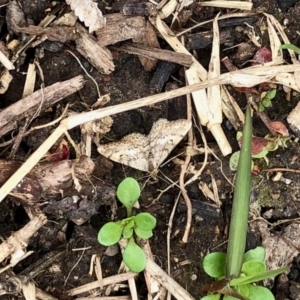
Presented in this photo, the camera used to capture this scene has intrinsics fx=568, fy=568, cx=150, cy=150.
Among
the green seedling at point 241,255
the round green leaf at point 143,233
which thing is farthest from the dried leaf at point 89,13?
the round green leaf at point 143,233

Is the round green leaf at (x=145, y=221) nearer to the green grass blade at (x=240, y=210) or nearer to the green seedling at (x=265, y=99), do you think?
the green grass blade at (x=240, y=210)

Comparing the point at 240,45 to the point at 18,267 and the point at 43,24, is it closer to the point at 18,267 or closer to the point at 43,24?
the point at 43,24

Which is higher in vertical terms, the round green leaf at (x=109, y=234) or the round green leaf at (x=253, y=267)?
the round green leaf at (x=109, y=234)

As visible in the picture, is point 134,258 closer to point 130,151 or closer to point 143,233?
point 143,233

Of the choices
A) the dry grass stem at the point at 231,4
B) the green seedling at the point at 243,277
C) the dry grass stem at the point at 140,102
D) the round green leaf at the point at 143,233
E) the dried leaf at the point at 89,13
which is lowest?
the green seedling at the point at 243,277

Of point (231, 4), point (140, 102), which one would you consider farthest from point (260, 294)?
point (231, 4)

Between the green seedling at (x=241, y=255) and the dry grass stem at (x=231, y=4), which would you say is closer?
the green seedling at (x=241, y=255)
